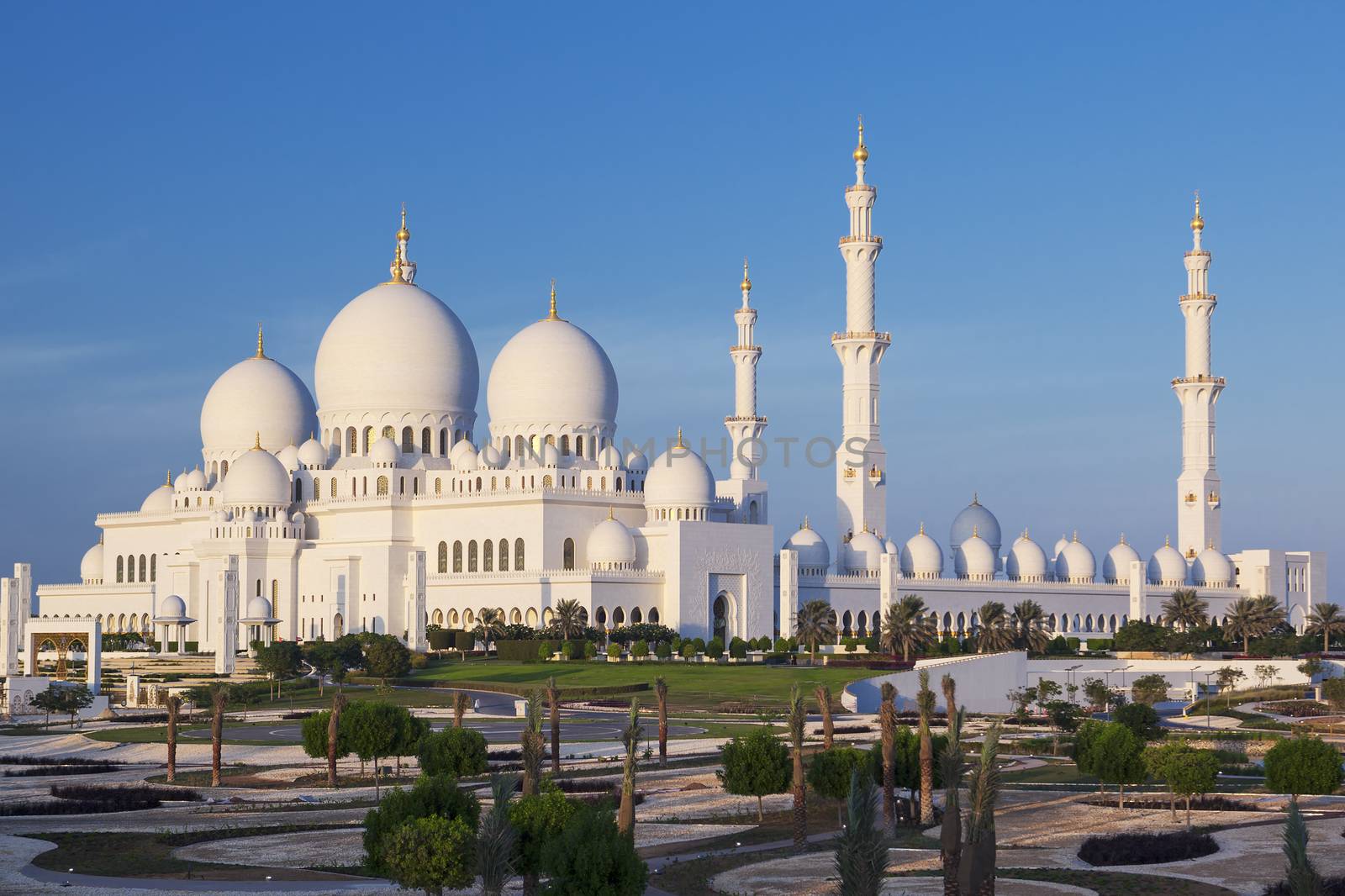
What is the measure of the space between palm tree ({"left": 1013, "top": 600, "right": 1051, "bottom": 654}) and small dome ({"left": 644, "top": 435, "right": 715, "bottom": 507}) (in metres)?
13.4

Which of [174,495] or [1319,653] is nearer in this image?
[1319,653]

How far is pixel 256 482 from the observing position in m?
77.6

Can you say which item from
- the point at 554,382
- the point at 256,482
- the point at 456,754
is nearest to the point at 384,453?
the point at 256,482

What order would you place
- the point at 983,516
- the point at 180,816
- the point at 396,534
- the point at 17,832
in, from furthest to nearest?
the point at 983,516
the point at 396,534
the point at 180,816
the point at 17,832

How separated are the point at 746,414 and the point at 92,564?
3190 cm

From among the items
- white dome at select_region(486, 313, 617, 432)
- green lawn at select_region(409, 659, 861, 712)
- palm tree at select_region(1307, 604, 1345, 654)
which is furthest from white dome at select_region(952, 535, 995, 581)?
green lawn at select_region(409, 659, 861, 712)

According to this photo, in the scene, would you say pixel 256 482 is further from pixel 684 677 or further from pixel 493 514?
pixel 684 677

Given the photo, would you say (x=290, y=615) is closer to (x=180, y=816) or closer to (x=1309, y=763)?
(x=180, y=816)

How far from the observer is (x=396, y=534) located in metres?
76.2

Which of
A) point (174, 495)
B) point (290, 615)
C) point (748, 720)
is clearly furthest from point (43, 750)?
point (174, 495)

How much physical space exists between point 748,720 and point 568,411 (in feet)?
106

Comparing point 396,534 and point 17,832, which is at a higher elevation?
point 396,534

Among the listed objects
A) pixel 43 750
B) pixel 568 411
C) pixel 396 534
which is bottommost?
pixel 43 750

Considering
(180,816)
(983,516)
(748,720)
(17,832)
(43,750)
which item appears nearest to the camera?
(17,832)
